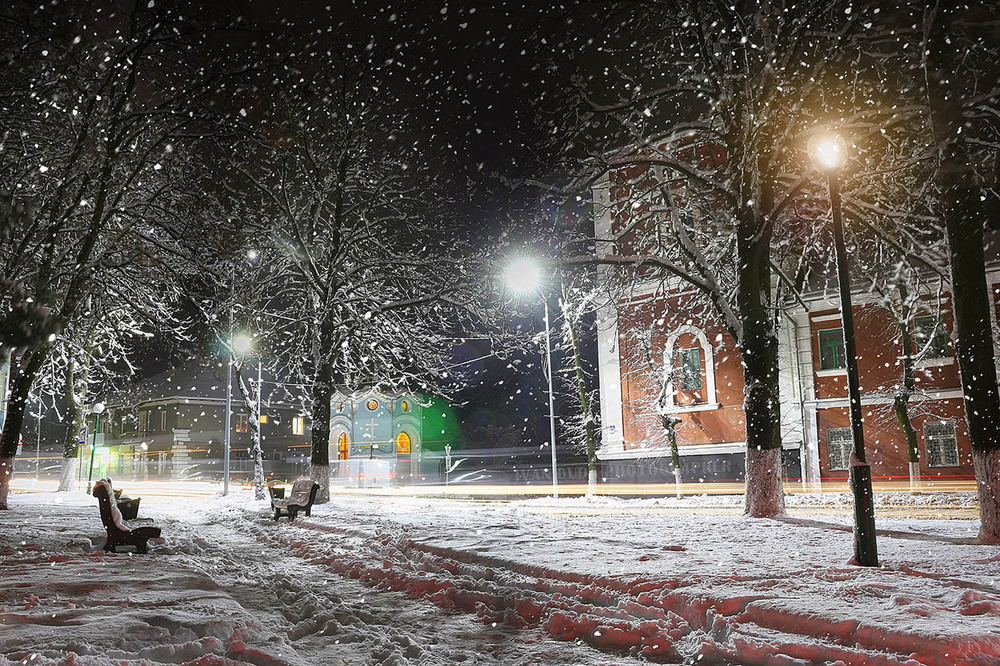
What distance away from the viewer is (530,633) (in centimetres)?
700

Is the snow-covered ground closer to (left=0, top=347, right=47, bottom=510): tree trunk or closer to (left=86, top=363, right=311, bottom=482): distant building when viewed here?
(left=0, top=347, right=47, bottom=510): tree trunk

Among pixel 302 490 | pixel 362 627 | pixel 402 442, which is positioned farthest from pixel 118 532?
pixel 402 442

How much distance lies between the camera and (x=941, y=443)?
28.8m

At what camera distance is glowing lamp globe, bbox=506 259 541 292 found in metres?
17.4

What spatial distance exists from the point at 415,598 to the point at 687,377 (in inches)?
A: 1020

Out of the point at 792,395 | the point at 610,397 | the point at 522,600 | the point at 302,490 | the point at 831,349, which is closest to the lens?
the point at 522,600

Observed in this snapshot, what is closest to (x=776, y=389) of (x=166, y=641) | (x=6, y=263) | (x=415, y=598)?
(x=415, y=598)

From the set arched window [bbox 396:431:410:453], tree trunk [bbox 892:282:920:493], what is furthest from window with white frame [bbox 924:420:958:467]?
arched window [bbox 396:431:410:453]

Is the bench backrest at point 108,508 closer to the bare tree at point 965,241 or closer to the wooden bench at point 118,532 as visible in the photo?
the wooden bench at point 118,532

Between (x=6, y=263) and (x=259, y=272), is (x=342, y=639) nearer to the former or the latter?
(x=6, y=263)

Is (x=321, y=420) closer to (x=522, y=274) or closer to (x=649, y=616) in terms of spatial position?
(x=522, y=274)

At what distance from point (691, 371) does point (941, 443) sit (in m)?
10.2

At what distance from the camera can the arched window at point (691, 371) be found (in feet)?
107

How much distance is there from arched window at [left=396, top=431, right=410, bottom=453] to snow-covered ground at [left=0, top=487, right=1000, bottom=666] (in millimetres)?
56001
